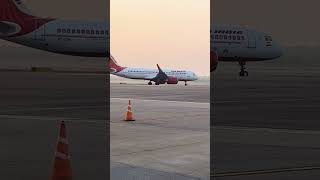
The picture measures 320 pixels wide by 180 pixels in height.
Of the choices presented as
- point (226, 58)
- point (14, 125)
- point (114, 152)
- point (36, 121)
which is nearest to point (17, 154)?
point (114, 152)

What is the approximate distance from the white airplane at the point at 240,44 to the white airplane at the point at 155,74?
9208 millimetres

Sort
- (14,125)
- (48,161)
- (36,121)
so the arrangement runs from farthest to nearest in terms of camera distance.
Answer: (36,121)
(14,125)
(48,161)

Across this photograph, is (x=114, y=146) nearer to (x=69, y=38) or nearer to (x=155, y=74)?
(x=69, y=38)

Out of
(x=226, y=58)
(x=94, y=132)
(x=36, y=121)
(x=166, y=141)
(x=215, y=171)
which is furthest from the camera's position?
(x=226, y=58)

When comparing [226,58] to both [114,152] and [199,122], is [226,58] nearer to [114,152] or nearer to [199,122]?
[199,122]

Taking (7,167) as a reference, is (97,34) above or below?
above

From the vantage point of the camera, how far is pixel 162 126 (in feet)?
52.2

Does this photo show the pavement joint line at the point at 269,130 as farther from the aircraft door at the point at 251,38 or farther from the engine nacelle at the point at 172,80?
the engine nacelle at the point at 172,80

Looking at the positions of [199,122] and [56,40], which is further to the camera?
[56,40]

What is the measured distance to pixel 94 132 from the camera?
46.8 ft

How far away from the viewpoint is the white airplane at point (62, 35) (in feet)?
192

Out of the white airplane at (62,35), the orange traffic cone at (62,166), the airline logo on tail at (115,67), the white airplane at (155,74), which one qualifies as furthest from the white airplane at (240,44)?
the orange traffic cone at (62,166)

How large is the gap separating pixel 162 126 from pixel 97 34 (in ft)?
→ 148

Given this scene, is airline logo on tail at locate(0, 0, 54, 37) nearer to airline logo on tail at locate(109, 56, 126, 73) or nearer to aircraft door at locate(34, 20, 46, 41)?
aircraft door at locate(34, 20, 46, 41)
